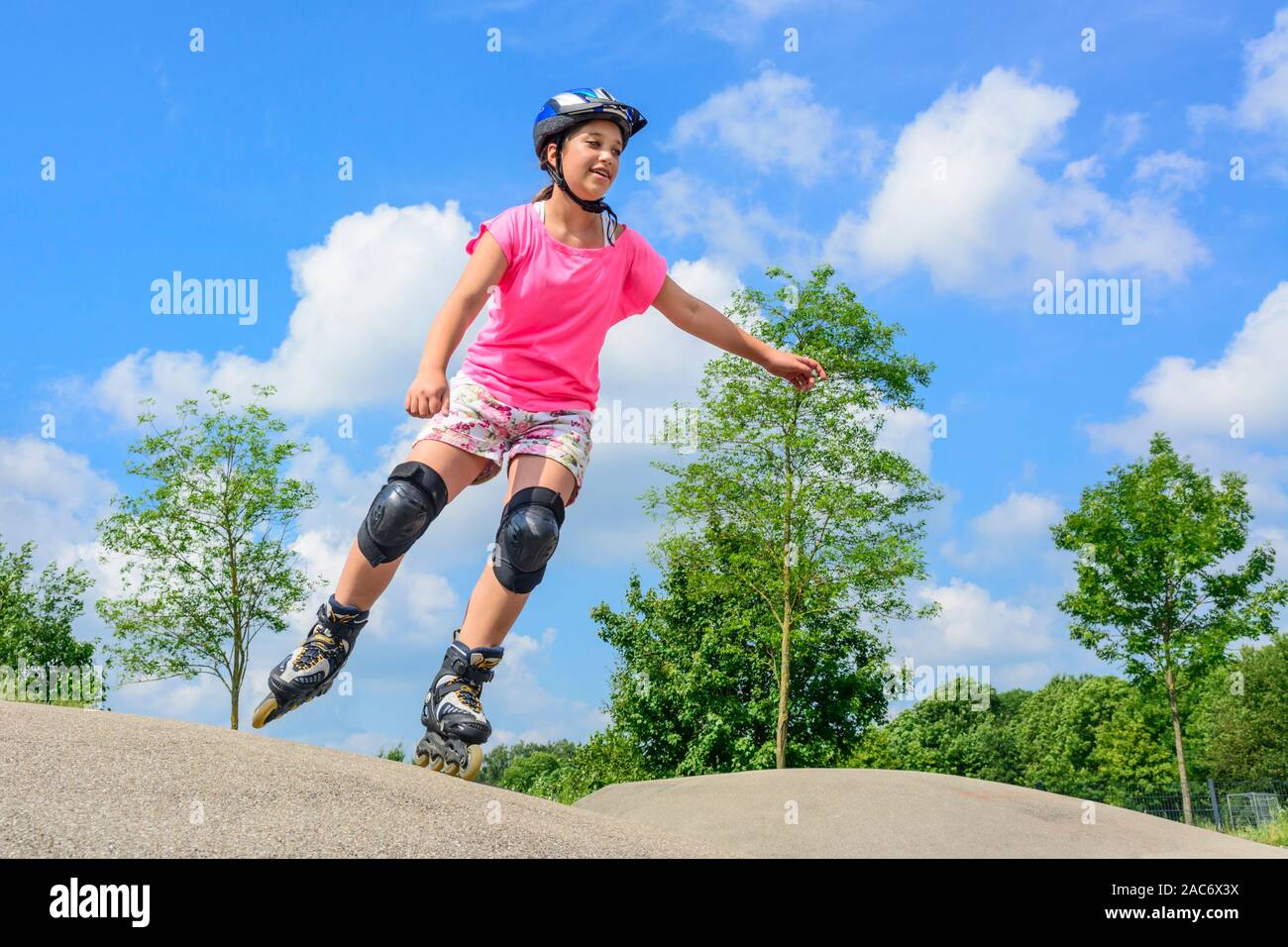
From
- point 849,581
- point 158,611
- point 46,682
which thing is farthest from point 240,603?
point 849,581

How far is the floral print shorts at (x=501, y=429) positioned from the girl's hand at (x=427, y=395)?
0.35 metres

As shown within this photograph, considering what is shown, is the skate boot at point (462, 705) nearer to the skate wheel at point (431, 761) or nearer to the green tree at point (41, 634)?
the skate wheel at point (431, 761)

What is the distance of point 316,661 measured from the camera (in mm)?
5035

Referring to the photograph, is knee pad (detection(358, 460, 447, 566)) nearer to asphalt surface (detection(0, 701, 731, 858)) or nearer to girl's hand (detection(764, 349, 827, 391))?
asphalt surface (detection(0, 701, 731, 858))

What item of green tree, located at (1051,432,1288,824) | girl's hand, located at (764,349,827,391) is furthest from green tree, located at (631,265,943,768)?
girl's hand, located at (764,349,827,391)

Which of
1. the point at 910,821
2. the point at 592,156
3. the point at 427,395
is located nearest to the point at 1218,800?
the point at 910,821

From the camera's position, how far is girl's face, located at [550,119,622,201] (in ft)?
15.9

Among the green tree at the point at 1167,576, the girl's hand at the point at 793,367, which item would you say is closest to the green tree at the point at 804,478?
the green tree at the point at 1167,576

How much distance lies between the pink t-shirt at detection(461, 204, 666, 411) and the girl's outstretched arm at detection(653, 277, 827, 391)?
0.41 m

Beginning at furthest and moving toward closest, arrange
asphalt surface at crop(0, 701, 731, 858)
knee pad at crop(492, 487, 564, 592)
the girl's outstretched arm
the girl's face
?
the girl's outstretched arm
the girl's face
knee pad at crop(492, 487, 564, 592)
asphalt surface at crop(0, 701, 731, 858)

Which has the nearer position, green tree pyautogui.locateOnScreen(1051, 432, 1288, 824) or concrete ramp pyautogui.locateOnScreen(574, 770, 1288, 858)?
concrete ramp pyautogui.locateOnScreen(574, 770, 1288, 858)

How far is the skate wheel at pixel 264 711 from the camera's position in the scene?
5.12m
